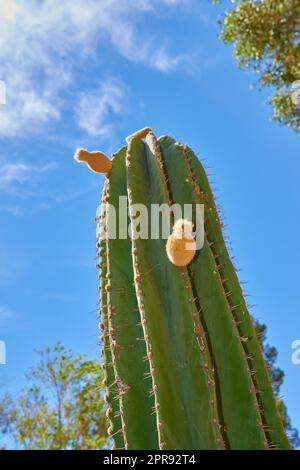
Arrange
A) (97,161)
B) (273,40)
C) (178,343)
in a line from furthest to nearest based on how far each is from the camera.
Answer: (273,40) < (97,161) < (178,343)

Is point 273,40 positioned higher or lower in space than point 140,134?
higher

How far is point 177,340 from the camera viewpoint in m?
1.83

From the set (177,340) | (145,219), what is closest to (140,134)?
(145,219)

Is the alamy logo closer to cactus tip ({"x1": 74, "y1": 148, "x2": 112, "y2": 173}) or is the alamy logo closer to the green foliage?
the green foliage

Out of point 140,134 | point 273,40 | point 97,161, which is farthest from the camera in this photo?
point 273,40

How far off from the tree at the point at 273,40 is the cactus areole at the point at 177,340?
688 centimetres

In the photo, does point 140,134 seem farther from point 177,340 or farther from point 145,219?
point 177,340

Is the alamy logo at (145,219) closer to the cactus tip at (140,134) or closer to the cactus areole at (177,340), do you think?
the cactus areole at (177,340)

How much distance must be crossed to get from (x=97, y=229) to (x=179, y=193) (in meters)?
0.38

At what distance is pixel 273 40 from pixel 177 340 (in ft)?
25.0

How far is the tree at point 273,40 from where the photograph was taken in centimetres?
835

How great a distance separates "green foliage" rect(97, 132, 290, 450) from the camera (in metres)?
1.75

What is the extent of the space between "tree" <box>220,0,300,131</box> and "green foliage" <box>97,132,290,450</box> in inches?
270
